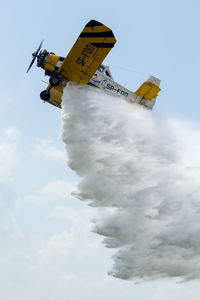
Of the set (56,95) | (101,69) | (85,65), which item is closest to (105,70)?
(101,69)

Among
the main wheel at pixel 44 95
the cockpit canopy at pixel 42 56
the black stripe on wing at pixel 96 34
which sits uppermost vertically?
the black stripe on wing at pixel 96 34

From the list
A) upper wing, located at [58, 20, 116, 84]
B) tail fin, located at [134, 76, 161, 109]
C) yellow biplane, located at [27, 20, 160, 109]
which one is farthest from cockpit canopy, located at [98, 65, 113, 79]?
tail fin, located at [134, 76, 161, 109]

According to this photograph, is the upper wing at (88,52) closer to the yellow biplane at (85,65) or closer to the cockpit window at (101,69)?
the yellow biplane at (85,65)

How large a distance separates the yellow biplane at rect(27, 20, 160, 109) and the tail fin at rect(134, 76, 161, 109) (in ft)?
0.16

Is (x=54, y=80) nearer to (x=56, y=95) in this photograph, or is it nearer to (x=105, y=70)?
(x=56, y=95)

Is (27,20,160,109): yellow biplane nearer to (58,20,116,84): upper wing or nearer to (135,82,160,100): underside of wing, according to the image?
(58,20,116,84): upper wing

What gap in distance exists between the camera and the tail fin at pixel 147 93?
883 inches

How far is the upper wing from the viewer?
18625mm

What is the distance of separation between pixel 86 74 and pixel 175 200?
21.4ft

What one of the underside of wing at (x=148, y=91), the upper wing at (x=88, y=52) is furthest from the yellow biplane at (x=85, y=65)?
the underside of wing at (x=148, y=91)

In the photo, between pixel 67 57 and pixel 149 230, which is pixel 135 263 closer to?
pixel 149 230

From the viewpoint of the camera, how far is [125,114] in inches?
819

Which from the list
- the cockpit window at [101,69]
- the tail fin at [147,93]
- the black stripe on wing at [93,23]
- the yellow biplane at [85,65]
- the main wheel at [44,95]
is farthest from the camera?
the tail fin at [147,93]

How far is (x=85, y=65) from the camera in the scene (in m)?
19.7
